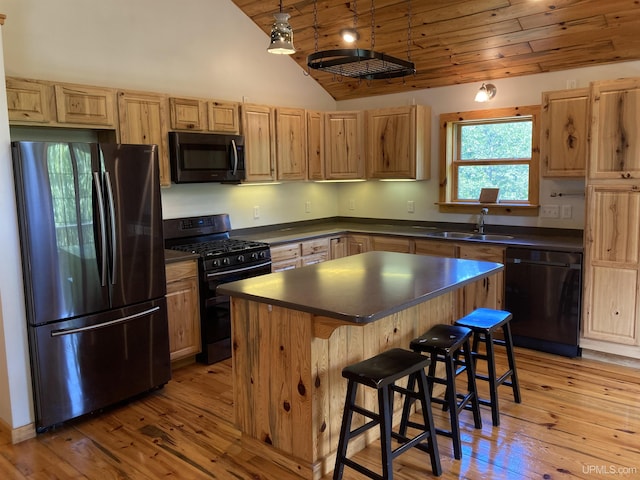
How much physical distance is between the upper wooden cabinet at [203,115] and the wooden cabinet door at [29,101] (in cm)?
92

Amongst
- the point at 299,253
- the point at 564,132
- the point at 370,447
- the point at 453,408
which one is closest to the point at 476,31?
the point at 564,132

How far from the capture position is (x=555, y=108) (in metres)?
4.09

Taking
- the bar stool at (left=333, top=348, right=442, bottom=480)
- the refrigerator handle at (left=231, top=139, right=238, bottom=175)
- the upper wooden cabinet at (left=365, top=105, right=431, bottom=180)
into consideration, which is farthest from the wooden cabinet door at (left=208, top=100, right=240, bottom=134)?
the bar stool at (left=333, top=348, right=442, bottom=480)

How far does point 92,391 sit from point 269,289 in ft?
4.68

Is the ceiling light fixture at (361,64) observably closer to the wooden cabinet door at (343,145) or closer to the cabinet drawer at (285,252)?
the cabinet drawer at (285,252)

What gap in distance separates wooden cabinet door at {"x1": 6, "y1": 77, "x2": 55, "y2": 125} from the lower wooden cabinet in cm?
129

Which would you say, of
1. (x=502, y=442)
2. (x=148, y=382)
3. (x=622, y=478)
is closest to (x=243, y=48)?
(x=148, y=382)

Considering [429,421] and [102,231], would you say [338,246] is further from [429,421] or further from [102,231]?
[429,421]

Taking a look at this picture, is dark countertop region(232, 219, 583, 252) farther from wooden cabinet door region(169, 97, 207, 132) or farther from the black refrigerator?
the black refrigerator

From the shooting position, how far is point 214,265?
3949 mm

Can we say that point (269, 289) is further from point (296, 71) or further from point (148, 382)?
point (296, 71)

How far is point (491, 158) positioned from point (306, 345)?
3362 millimetres

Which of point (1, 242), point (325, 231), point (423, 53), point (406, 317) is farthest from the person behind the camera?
point (325, 231)

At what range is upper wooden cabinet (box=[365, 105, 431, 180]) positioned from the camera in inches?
198
